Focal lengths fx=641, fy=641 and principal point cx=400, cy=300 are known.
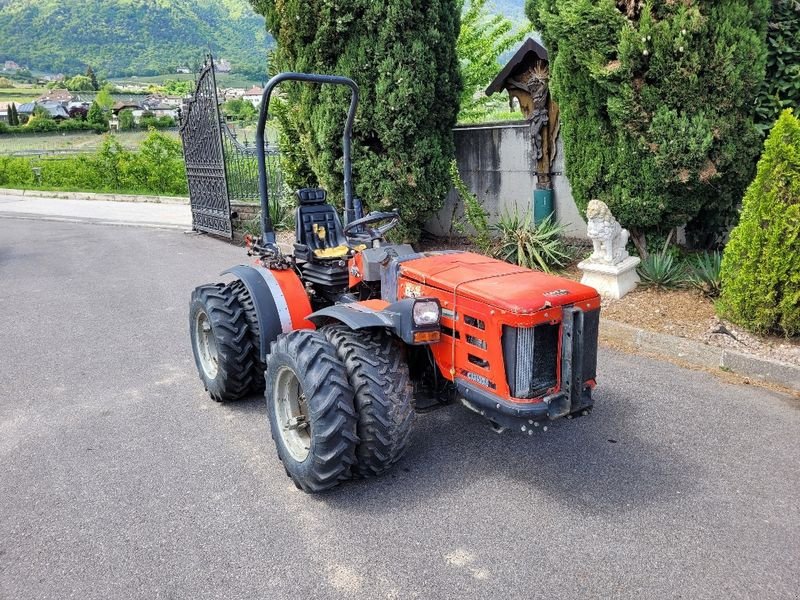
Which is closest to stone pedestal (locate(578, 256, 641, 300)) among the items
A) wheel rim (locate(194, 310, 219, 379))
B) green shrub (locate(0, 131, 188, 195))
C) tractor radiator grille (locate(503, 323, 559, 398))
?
tractor radiator grille (locate(503, 323, 559, 398))

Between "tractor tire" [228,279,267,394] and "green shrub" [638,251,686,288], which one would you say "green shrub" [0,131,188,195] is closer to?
"green shrub" [638,251,686,288]

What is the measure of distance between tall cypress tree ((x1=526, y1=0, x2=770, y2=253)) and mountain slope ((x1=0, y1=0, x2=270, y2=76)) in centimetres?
15356

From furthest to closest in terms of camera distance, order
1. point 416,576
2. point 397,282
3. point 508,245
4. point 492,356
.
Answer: point 508,245
point 397,282
point 492,356
point 416,576

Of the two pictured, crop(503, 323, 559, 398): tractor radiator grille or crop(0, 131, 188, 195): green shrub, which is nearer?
crop(503, 323, 559, 398): tractor radiator grille

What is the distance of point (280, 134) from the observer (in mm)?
11219

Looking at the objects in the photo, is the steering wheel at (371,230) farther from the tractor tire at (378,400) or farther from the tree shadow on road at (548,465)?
the tree shadow on road at (548,465)

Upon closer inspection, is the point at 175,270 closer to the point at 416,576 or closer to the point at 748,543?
the point at 416,576

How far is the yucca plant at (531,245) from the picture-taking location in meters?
7.70

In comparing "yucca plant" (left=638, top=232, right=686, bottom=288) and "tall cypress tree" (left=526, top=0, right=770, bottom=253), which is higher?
"tall cypress tree" (left=526, top=0, right=770, bottom=253)

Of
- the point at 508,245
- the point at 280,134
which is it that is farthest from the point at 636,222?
the point at 280,134

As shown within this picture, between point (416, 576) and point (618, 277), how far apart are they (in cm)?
460

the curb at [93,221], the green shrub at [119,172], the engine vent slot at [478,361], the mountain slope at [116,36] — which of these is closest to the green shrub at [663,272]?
the engine vent slot at [478,361]

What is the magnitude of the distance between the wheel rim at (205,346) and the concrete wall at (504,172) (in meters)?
5.04

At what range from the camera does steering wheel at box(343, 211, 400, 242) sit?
447 cm
